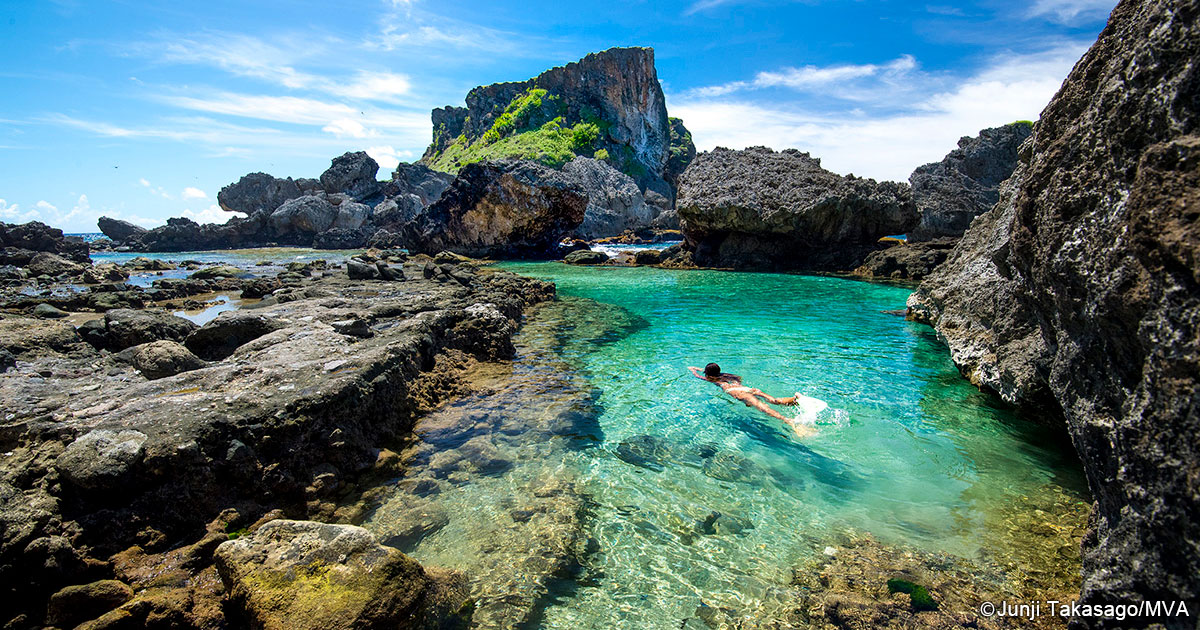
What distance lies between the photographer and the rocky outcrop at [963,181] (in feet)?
112

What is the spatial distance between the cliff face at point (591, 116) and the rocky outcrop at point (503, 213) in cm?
4101

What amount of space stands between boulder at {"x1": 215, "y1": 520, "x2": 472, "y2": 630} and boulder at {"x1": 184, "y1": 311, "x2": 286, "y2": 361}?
6.48 m

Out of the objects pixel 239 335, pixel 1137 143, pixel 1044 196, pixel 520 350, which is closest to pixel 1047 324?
pixel 1044 196

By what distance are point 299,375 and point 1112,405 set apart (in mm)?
7803

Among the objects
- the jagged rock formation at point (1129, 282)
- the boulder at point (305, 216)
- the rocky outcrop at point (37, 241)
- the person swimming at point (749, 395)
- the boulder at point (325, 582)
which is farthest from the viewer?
the boulder at point (305, 216)

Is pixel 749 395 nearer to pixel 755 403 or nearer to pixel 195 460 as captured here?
pixel 755 403

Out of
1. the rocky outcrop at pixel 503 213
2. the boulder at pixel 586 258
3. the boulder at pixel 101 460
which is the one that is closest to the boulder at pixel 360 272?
the boulder at pixel 586 258

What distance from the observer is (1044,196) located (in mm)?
4164

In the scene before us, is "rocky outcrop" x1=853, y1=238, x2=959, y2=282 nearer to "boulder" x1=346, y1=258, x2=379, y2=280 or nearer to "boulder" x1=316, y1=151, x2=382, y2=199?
"boulder" x1=346, y1=258, x2=379, y2=280

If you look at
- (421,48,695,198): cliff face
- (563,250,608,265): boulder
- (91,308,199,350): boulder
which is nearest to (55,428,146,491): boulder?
(91,308,199,350): boulder

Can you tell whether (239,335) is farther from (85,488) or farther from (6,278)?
(6,278)

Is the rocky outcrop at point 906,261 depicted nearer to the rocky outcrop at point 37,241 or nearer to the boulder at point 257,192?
the rocky outcrop at point 37,241

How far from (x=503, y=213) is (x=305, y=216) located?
36536mm

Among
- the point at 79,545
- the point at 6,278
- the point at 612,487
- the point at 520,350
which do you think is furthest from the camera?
the point at 6,278
